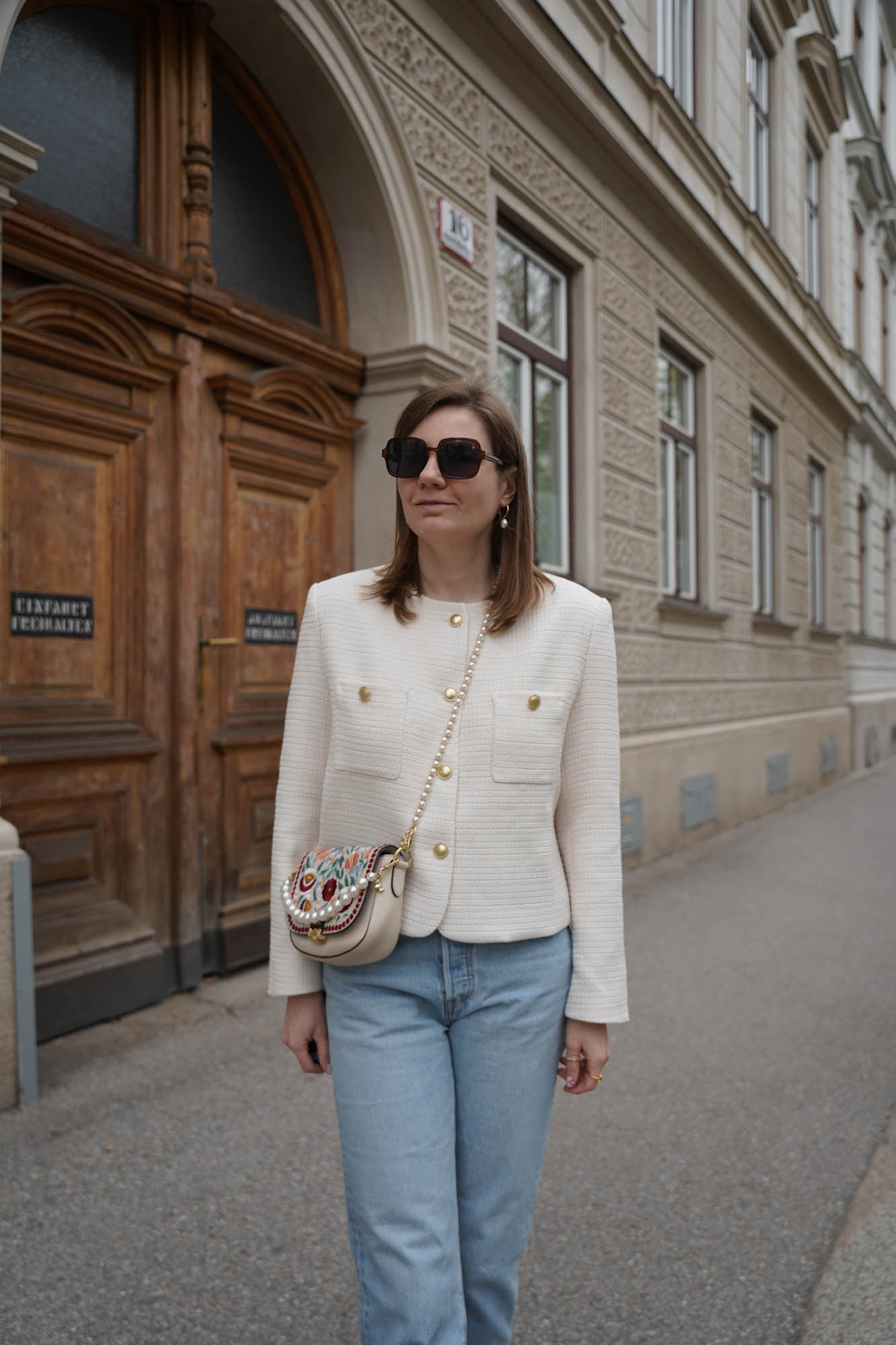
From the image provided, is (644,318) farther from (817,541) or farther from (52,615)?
(817,541)

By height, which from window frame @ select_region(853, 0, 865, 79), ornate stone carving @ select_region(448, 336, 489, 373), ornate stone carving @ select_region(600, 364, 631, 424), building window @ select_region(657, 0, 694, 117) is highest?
window frame @ select_region(853, 0, 865, 79)

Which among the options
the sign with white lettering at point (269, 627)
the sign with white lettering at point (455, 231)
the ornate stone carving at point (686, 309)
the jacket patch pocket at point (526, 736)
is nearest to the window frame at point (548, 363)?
the sign with white lettering at point (455, 231)

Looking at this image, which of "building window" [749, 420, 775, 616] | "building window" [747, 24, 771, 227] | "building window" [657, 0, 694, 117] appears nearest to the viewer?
"building window" [657, 0, 694, 117]

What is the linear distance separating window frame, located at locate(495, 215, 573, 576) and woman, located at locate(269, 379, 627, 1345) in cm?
506

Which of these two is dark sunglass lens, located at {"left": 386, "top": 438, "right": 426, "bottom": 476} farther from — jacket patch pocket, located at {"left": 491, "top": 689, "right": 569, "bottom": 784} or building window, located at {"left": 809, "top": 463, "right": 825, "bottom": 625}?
building window, located at {"left": 809, "top": 463, "right": 825, "bottom": 625}

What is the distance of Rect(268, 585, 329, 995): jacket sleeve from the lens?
72.6 inches

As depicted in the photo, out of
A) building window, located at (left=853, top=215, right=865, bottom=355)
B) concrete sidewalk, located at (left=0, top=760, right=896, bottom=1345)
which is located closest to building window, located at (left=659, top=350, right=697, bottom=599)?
concrete sidewalk, located at (left=0, top=760, right=896, bottom=1345)

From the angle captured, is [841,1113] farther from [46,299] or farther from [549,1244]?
[46,299]

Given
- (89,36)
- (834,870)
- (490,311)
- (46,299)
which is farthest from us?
(834,870)

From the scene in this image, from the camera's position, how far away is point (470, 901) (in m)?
1.71

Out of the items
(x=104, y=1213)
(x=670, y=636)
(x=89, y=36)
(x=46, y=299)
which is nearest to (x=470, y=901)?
(x=104, y=1213)

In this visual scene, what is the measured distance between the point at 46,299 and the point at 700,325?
709 centimetres

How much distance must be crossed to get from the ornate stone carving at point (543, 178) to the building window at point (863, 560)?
10.7m

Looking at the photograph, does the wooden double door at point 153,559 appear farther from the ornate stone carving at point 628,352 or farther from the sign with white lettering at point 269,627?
the ornate stone carving at point 628,352
